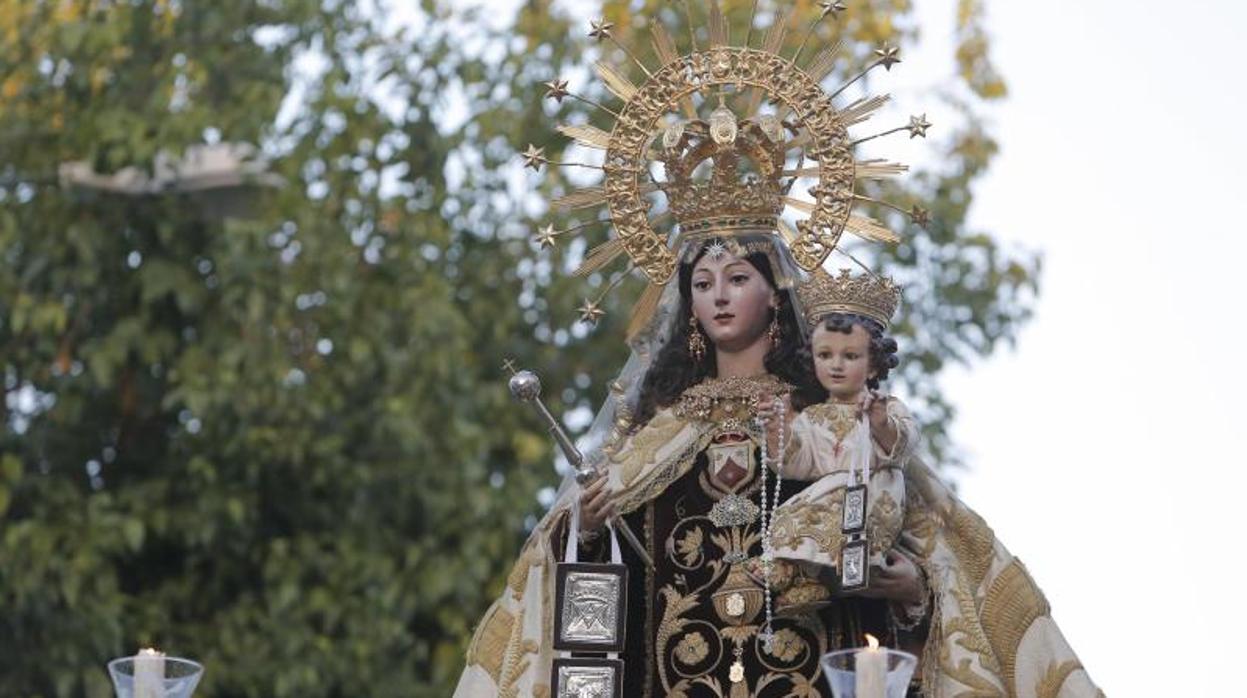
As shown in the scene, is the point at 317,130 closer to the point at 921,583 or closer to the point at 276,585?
the point at 276,585

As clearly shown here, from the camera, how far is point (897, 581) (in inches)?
385

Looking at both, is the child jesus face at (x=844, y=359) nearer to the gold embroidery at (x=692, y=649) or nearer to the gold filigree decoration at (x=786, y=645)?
the gold filigree decoration at (x=786, y=645)

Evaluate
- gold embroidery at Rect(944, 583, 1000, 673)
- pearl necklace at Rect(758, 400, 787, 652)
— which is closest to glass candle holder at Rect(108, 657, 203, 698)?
pearl necklace at Rect(758, 400, 787, 652)

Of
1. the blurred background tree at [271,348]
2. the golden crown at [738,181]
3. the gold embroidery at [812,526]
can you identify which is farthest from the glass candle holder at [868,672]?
the blurred background tree at [271,348]

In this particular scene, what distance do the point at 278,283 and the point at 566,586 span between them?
21.6 ft

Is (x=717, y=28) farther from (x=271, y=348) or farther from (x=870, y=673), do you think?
(x=271, y=348)

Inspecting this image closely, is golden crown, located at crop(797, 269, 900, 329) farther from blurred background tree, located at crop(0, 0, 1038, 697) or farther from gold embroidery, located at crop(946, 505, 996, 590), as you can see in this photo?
blurred background tree, located at crop(0, 0, 1038, 697)

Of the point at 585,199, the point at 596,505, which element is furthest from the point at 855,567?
the point at 585,199

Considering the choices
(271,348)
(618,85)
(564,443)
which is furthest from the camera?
(271,348)

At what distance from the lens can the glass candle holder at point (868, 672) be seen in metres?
8.30

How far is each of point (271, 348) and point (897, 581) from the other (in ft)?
21.9

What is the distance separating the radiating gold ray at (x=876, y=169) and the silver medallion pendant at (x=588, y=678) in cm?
147

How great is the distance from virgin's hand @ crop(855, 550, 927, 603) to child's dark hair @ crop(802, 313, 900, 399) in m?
0.45

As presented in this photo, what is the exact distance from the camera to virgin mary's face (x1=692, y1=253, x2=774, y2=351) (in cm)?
1013
